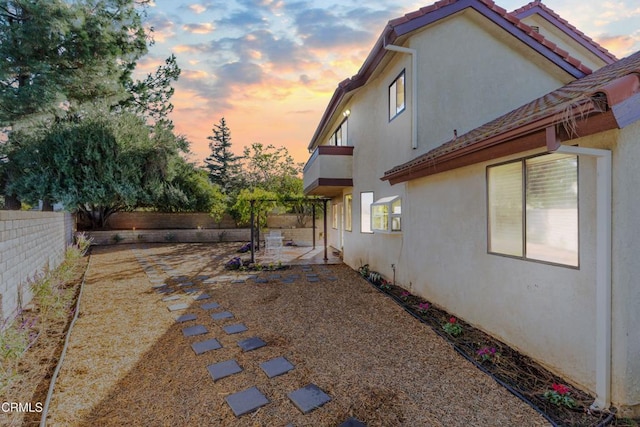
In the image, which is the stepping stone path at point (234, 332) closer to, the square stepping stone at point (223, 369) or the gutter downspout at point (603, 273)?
the square stepping stone at point (223, 369)

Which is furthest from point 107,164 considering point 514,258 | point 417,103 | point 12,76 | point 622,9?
point 622,9

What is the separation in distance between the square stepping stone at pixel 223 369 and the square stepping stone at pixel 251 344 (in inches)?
17.6

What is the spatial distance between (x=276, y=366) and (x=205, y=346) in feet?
4.69

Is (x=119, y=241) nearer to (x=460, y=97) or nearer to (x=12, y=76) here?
(x=12, y=76)

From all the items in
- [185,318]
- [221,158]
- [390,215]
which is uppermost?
[221,158]

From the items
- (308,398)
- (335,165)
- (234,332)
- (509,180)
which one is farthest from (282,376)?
(335,165)

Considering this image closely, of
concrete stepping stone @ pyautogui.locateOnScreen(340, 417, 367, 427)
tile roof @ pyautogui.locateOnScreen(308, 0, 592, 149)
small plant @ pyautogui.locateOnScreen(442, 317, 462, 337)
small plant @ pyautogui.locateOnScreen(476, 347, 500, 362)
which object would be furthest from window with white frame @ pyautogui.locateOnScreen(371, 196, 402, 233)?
concrete stepping stone @ pyautogui.locateOnScreen(340, 417, 367, 427)

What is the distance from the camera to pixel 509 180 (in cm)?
468

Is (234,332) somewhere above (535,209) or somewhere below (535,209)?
below

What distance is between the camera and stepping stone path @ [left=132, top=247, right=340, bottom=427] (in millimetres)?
3420

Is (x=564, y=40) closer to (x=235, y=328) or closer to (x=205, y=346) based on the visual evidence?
(x=235, y=328)

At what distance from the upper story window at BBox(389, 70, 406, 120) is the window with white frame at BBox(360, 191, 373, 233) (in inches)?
111

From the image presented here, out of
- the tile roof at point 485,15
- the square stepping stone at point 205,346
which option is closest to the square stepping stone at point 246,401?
the square stepping stone at point 205,346

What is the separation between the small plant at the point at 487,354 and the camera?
427 centimetres
